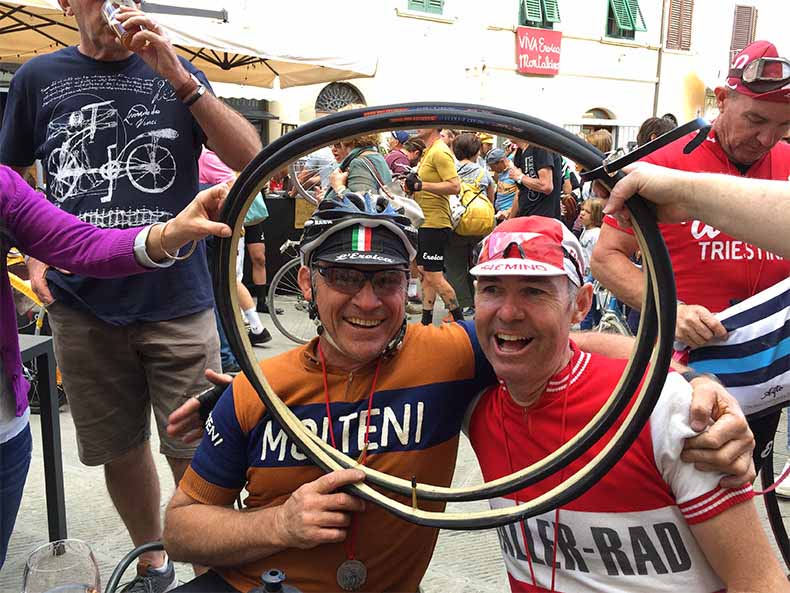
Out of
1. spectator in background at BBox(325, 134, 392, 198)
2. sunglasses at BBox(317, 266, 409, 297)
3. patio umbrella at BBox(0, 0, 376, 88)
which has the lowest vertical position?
spectator in background at BBox(325, 134, 392, 198)

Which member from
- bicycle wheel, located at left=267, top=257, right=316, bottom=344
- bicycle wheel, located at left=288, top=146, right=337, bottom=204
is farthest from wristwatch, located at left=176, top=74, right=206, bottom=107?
bicycle wheel, located at left=267, top=257, right=316, bottom=344

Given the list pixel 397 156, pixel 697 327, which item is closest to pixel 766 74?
pixel 697 327

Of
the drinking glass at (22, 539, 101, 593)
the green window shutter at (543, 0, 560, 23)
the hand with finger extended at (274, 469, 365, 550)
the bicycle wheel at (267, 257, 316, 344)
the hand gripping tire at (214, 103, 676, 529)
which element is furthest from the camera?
the green window shutter at (543, 0, 560, 23)

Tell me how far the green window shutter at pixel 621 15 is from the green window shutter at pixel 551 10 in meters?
2.02

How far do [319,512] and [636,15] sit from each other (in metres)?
22.2

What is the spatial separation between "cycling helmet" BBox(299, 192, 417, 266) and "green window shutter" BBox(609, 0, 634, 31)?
21.0 meters

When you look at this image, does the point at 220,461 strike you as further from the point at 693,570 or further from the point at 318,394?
the point at 693,570

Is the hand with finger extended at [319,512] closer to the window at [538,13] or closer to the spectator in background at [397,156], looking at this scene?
the spectator in background at [397,156]

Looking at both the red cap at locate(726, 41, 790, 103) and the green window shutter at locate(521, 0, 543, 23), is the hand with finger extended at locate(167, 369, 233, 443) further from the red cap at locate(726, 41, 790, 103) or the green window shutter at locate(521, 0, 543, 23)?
the green window shutter at locate(521, 0, 543, 23)

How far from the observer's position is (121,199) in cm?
247

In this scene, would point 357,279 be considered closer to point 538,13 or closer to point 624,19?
point 538,13

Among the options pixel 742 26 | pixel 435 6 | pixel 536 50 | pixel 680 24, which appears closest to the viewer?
pixel 435 6

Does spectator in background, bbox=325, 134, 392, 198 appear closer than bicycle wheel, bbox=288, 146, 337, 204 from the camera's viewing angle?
Yes

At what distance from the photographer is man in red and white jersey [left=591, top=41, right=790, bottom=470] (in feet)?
7.47
